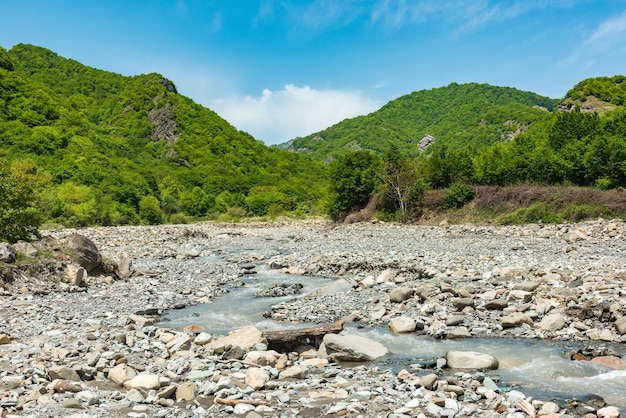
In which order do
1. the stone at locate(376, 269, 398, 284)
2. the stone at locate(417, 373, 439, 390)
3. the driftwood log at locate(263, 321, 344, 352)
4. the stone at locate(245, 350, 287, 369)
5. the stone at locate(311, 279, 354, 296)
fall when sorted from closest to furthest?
the stone at locate(417, 373, 439, 390), the stone at locate(245, 350, 287, 369), the driftwood log at locate(263, 321, 344, 352), the stone at locate(311, 279, 354, 296), the stone at locate(376, 269, 398, 284)

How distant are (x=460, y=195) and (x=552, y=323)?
3675 centimetres

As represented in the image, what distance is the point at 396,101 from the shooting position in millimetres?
185625

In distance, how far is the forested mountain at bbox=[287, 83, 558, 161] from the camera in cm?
10725

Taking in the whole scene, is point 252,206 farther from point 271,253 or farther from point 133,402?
point 133,402

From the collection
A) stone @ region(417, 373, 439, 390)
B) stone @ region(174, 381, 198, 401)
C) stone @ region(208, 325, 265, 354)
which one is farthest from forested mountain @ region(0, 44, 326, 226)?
stone @ region(417, 373, 439, 390)

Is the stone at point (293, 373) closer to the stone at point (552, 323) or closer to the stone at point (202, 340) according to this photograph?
the stone at point (202, 340)

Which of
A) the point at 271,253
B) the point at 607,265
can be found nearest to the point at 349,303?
the point at 607,265

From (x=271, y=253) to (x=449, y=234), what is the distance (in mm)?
13886

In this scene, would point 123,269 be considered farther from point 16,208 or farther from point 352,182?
point 352,182

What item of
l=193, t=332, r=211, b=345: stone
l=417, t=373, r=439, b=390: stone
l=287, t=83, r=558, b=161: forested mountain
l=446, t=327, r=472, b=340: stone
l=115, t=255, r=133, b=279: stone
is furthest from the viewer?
l=287, t=83, r=558, b=161: forested mountain

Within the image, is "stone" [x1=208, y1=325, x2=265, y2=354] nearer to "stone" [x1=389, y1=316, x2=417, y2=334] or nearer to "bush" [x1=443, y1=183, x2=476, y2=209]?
"stone" [x1=389, y1=316, x2=417, y2=334]

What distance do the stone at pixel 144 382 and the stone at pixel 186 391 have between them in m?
0.45

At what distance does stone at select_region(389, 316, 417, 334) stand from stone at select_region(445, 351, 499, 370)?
2.40 metres

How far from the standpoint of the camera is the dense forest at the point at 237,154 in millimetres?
45219
